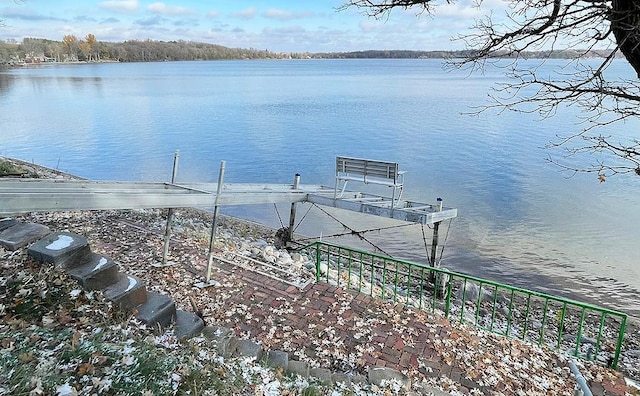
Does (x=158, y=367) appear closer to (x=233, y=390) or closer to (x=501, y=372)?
(x=233, y=390)

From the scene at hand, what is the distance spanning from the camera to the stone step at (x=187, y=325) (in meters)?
3.89

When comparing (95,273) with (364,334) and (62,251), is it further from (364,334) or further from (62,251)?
(364,334)

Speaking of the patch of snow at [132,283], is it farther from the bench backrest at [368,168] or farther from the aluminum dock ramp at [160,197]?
the bench backrest at [368,168]

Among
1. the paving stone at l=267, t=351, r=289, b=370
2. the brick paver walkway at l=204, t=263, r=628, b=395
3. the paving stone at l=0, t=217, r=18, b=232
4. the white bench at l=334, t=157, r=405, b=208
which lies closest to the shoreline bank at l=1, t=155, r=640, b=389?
the brick paver walkway at l=204, t=263, r=628, b=395

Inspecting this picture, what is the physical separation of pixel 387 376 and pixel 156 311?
231cm

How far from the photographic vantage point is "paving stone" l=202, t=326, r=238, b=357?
3.70m

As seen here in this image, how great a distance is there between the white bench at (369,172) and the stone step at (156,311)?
5.38 metres

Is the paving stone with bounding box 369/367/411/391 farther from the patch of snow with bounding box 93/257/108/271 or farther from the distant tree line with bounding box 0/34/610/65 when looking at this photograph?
the distant tree line with bounding box 0/34/610/65

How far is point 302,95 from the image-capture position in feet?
160

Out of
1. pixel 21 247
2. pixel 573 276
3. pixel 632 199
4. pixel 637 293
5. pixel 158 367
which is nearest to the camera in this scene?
pixel 158 367

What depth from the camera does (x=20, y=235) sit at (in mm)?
4398

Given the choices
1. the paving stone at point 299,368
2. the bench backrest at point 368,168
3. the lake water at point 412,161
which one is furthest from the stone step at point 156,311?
the bench backrest at point 368,168

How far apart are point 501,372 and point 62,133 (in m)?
29.9

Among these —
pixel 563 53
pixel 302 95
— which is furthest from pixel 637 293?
pixel 302 95
